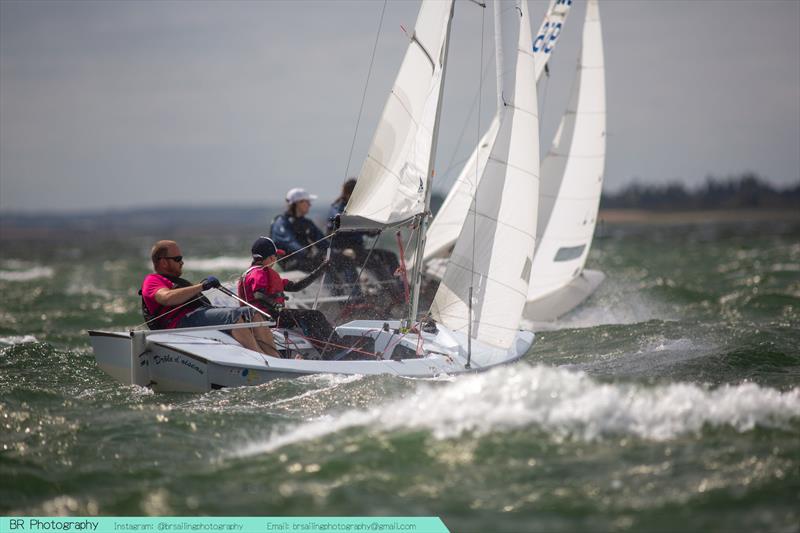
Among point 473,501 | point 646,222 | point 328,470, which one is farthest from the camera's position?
point 646,222

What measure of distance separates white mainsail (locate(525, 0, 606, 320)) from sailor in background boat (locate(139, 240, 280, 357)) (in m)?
6.95

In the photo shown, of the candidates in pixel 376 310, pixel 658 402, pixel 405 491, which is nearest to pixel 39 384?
pixel 376 310

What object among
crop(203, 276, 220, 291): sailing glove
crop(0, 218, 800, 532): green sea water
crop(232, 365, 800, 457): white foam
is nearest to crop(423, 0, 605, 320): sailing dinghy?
crop(0, 218, 800, 532): green sea water

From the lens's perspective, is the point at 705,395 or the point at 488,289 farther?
the point at 488,289

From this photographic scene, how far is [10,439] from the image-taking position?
6.55 metres

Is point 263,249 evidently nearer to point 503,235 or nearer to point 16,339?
point 503,235

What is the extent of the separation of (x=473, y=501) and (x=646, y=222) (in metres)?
94.7

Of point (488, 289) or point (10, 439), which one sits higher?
point (488, 289)

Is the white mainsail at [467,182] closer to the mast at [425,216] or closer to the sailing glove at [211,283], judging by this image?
the mast at [425,216]

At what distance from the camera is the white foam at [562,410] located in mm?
6074

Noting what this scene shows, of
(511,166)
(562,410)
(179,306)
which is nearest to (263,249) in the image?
(179,306)

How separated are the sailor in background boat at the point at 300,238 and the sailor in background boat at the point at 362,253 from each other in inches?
5.1

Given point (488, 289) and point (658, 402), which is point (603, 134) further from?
point (658, 402)

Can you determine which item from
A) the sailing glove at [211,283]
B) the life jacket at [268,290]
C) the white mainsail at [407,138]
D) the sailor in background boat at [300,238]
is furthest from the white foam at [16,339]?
the white mainsail at [407,138]
